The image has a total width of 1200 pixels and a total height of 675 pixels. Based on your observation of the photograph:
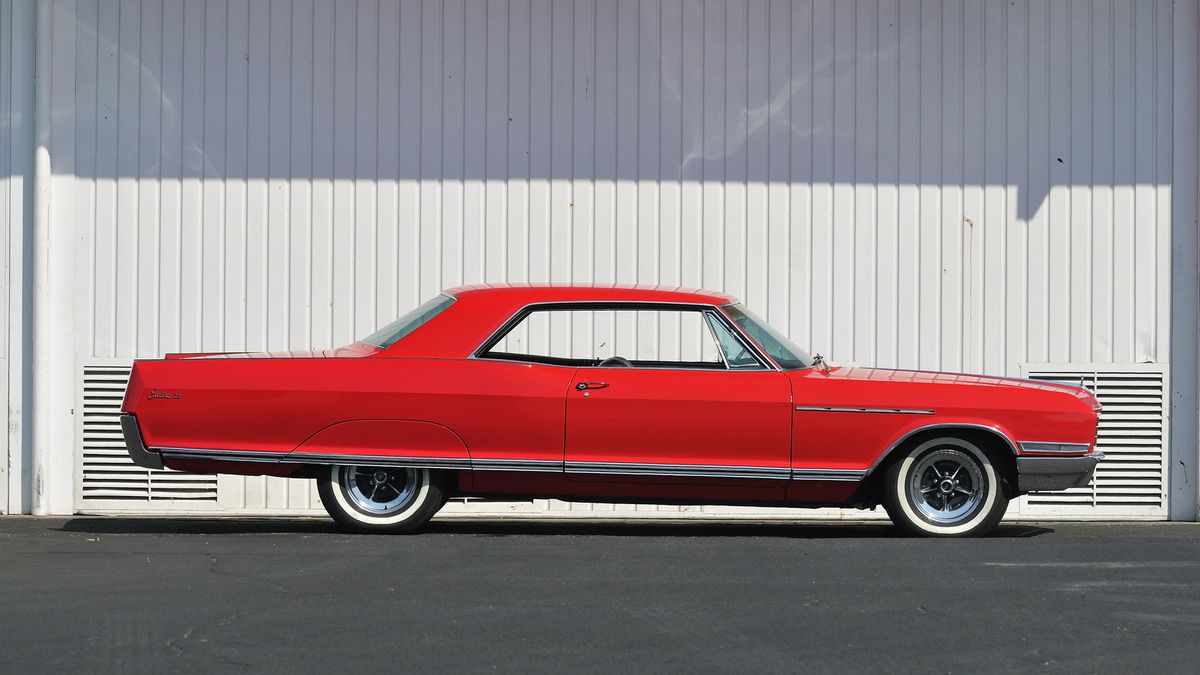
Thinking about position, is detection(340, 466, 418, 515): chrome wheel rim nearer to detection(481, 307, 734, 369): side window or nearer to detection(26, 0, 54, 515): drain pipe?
detection(481, 307, 734, 369): side window

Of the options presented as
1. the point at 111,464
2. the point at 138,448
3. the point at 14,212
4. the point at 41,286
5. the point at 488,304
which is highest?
the point at 14,212

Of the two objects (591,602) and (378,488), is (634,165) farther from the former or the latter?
(591,602)

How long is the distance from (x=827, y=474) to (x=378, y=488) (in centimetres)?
231

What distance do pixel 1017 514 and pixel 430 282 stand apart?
4145mm

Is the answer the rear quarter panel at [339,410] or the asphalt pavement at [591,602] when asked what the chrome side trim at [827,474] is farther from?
the rear quarter panel at [339,410]

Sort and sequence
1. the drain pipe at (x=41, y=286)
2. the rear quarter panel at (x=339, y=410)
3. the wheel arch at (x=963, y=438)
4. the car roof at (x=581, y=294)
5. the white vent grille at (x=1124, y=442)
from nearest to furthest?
the rear quarter panel at (x=339, y=410) → the wheel arch at (x=963, y=438) → the car roof at (x=581, y=294) → the drain pipe at (x=41, y=286) → the white vent grille at (x=1124, y=442)

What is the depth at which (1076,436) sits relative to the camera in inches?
327

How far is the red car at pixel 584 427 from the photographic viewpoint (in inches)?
319

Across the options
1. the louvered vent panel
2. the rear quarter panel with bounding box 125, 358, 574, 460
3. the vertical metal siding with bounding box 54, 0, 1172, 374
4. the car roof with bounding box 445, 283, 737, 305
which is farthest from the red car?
the louvered vent panel

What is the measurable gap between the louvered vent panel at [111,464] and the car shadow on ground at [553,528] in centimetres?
21

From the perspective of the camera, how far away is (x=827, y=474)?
26.8 ft

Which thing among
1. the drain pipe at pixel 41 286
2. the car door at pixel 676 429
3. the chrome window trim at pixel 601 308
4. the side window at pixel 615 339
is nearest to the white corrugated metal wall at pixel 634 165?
the drain pipe at pixel 41 286

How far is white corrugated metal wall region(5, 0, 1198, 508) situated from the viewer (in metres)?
10.6

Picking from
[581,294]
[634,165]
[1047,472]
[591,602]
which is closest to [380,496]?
[581,294]
